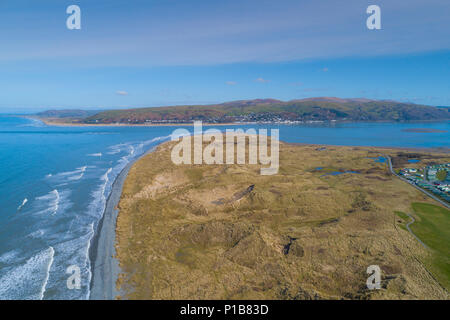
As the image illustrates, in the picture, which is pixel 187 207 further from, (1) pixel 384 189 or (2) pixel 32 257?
(1) pixel 384 189

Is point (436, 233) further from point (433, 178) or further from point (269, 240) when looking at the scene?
point (433, 178)

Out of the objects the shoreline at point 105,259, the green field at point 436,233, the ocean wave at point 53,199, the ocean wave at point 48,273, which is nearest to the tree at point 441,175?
the green field at point 436,233

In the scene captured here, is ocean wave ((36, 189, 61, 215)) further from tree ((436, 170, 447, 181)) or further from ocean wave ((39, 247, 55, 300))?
tree ((436, 170, 447, 181))

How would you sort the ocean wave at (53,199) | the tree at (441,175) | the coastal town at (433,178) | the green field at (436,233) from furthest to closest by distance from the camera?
the tree at (441,175), the coastal town at (433,178), the ocean wave at (53,199), the green field at (436,233)

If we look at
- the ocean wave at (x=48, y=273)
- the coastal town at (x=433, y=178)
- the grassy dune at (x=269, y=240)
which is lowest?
the ocean wave at (x=48, y=273)

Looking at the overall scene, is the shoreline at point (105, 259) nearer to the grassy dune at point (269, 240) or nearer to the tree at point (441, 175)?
the grassy dune at point (269, 240)
